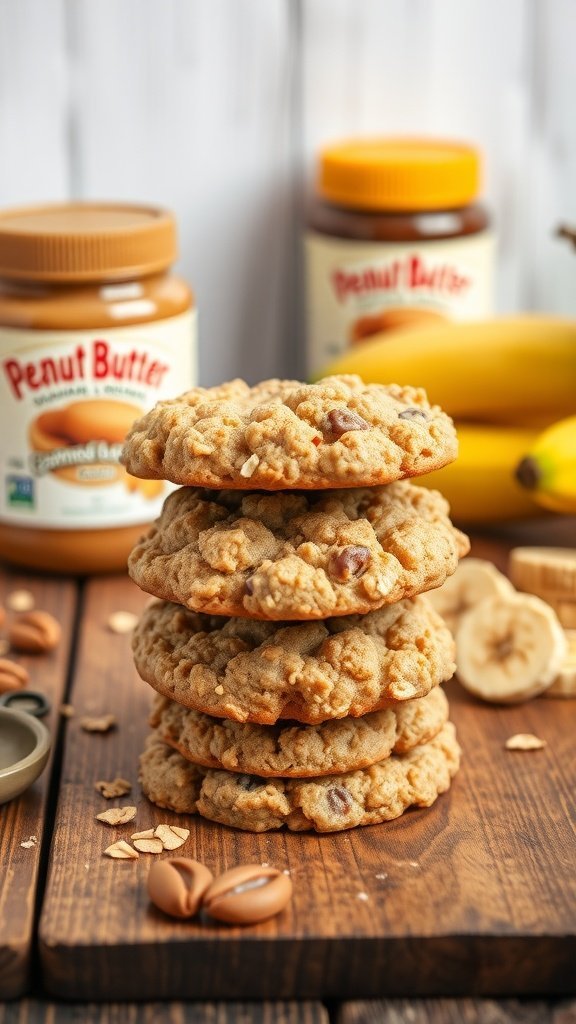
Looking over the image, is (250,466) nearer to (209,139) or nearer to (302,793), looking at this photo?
(302,793)

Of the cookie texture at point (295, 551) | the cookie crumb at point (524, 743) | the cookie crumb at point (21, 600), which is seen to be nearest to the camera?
the cookie texture at point (295, 551)

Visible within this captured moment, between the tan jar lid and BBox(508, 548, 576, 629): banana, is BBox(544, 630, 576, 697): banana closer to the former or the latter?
BBox(508, 548, 576, 629): banana

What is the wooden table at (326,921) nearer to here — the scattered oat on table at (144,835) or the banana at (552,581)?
the scattered oat on table at (144,835)

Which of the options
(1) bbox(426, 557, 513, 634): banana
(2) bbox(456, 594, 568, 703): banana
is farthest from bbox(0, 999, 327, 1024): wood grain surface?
(1) bbox(426, 557, 513, 634): banana

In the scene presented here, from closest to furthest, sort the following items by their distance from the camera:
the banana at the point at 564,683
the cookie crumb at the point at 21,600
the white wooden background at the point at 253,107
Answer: the banana at the point at 564,683, the cookie crumb at the point at 21,600, the white wooden background at the point at 253,107

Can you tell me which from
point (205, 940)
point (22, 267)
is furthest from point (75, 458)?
point (205, 940)

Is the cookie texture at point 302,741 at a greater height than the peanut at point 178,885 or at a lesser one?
greater

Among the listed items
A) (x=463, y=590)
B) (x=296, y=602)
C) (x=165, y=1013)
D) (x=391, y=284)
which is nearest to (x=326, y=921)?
(x=165, y=1013)

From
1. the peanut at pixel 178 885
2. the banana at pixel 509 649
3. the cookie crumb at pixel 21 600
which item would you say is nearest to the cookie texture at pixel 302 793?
the peanut at pixel 178 885
